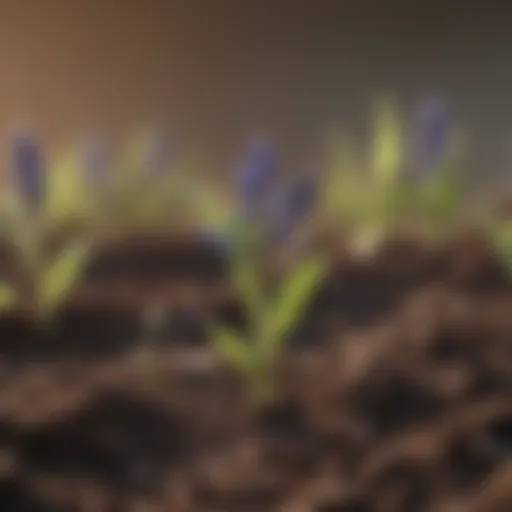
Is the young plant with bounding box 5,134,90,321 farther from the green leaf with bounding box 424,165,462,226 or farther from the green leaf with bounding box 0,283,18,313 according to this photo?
the green leaf with bounding box 424,165,462,226

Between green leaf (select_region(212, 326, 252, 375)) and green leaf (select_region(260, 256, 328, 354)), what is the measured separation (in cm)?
2

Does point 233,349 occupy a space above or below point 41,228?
below

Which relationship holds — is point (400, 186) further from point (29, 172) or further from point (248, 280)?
point (29, 172)

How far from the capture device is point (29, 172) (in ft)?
2.14

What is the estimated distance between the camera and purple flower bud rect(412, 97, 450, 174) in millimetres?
693

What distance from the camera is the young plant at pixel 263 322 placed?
0.55m

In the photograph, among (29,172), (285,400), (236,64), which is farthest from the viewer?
(236,64)

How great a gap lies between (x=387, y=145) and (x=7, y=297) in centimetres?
29

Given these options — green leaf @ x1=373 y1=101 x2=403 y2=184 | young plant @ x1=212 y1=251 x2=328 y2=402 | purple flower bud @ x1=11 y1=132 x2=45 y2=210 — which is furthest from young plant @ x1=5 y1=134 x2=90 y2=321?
green leaf @ x1=373 y1=101 x2=403 y2=184

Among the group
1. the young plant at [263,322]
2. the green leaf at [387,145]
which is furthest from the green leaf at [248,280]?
the green leaf at [387,145]

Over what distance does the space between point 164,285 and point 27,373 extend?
12cm

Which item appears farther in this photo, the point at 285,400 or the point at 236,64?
the point at 236,64

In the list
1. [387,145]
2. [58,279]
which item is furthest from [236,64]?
[58,279]

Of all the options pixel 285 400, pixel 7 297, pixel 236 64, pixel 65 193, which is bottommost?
pixel 285 400
